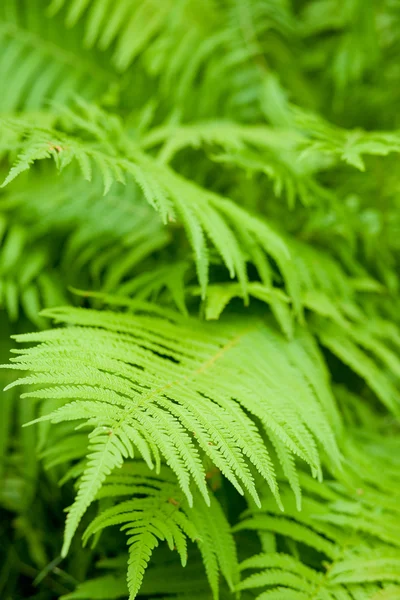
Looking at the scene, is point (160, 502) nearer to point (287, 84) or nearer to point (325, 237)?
point (325, 237)

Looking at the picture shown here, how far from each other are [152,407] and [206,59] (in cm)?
113

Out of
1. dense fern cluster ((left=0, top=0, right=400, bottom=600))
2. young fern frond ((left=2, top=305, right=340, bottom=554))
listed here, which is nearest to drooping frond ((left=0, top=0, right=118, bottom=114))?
dense fern cluster ((left=0, top=0, right=400, bottom=600))

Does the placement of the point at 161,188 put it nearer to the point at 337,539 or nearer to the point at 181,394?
the point at 181,394

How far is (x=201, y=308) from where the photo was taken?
2.73ft

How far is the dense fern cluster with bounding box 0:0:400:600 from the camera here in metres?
0.59

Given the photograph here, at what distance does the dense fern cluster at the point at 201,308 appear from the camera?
0.59 meters

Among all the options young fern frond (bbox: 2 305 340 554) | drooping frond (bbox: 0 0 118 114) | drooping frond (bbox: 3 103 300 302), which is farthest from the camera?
drooping frond (bbox: 0 0 118 114)

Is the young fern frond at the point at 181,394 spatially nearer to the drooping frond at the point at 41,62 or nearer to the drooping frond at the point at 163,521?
the drooping frond at the point at 163,521

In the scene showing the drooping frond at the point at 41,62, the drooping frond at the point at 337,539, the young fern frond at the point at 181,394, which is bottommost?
the drooping frond at the point at 337,539

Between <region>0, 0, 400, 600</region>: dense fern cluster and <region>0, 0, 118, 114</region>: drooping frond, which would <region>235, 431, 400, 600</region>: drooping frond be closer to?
<region>0, 0, 400, 600</region>: dense fern cluster

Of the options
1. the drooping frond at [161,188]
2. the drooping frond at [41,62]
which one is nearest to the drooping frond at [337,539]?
the drooping frond at [161,188]

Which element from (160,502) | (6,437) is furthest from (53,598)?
(160,502)

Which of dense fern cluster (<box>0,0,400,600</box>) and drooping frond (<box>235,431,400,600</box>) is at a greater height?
dense fern cluster (<box>0,0,400,600</box>)

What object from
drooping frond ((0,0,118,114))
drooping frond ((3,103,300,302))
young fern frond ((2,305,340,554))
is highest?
drooping frond ((0,0,118,114))
